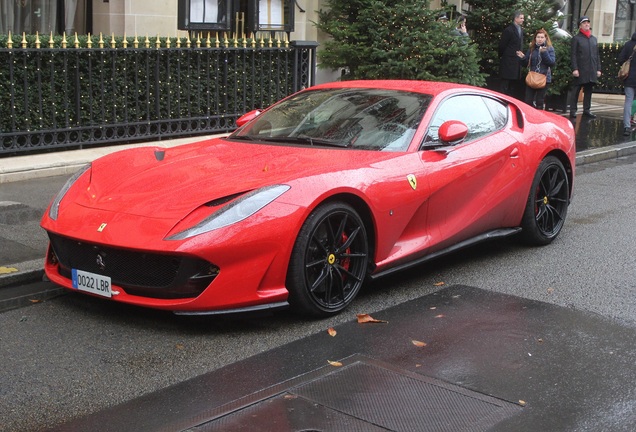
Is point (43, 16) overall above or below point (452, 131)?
above

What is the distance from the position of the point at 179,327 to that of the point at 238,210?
0.84 meters

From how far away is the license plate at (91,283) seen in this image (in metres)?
5.61

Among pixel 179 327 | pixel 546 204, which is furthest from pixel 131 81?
pixel 179 327

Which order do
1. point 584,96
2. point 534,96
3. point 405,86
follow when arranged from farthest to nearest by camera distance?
point 584,96 < point 534,96 < point 405,86

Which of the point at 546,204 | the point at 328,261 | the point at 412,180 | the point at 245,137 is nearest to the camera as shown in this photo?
the point at 328,261

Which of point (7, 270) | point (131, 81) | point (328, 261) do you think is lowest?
point (7, 270)

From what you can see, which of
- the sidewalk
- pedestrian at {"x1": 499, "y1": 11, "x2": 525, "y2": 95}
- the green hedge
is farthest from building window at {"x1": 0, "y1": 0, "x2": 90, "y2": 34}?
pedestrian at {"x1": 499, "y1": 11, "x2": 525, "y2": 95}

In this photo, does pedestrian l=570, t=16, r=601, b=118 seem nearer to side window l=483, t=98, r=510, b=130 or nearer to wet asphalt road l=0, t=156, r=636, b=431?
wet asphalt road l=0, t=156, r=636, b=431

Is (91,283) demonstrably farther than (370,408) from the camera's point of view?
Yes

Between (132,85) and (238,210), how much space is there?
7.42 metres

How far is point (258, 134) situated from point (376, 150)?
3.57ft

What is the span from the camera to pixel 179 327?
575 cm

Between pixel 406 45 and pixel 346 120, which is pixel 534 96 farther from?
pixel 346 120

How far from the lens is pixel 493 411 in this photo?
4488mm
